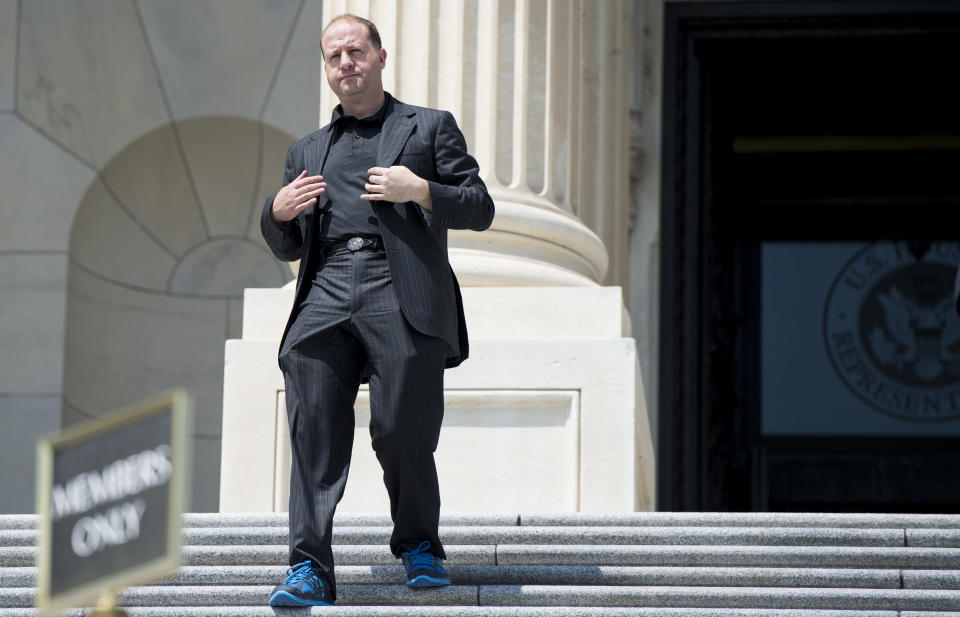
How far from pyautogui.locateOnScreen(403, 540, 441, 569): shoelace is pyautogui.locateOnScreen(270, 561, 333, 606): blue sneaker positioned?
1.02 feet

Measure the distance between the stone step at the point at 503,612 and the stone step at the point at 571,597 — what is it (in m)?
0.15

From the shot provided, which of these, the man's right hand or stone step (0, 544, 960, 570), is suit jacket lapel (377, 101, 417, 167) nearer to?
the man's right hand

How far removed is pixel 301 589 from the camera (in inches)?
236

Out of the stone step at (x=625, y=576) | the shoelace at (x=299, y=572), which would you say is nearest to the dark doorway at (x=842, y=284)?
the stone step at (x=625, y=576)

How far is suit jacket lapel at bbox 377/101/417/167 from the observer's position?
21.4 feet

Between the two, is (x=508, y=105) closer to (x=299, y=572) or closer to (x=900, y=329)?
(x=299, y=572)

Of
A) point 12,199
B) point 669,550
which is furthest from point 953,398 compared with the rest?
A: point 669,550

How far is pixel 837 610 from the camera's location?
6.13 metres

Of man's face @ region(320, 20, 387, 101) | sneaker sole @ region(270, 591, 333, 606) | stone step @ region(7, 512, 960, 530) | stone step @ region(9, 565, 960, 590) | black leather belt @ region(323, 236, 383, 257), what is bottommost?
sneaker sole @ region(270, 591, 333, 606)

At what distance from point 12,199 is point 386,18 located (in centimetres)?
520

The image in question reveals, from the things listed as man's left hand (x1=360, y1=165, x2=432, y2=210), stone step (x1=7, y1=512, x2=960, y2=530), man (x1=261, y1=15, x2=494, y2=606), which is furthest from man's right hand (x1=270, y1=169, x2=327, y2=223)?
Result: stone step (x1=7, y1=512, x2=960, y2=530)

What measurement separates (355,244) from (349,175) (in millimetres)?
261

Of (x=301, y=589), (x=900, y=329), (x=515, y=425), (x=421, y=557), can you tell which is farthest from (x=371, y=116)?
(x=900, y=329)

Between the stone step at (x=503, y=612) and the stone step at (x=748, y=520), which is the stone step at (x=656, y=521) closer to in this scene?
the stone step at (x=748, y=520)
